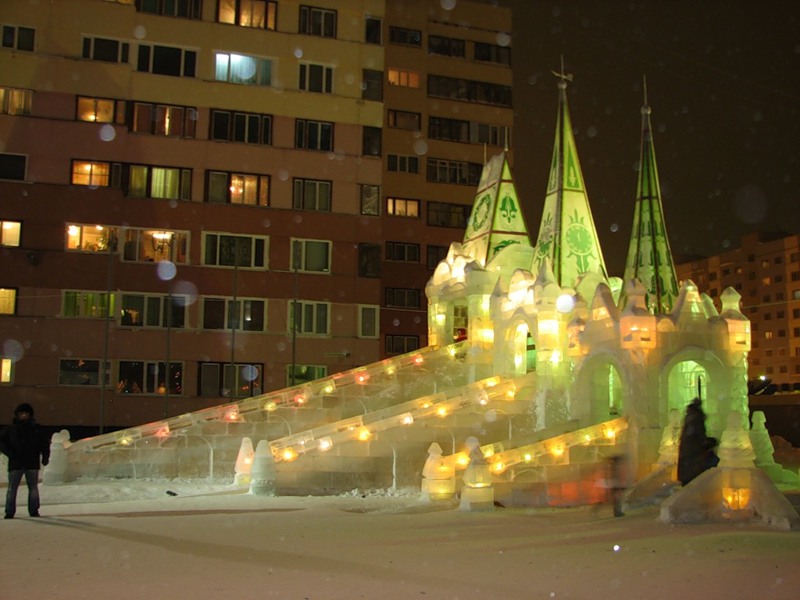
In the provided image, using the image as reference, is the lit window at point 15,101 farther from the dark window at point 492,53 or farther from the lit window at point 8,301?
the dark window at point 492,53

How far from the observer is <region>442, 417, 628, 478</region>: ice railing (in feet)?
69.1

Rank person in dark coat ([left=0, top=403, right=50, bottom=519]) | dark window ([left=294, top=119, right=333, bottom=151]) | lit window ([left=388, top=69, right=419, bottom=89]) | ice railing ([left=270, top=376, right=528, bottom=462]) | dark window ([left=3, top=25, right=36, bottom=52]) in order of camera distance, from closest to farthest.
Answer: person in dark coat ([left=0, top=403, right=50, bottom=519])
ice railing ([left=270, top=376, right=528, bottom=462])
dark window ([left=3, top=25, right=36, bottom=52])
dark window ([left=294, top=119, right=333, bottom=151])
lit window ([left=388, top=69, right=419, bottom=89])

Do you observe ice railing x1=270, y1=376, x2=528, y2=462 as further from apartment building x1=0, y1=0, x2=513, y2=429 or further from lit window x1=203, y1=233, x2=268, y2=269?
lit window x1=203, y1=233, x2=268, y2=269

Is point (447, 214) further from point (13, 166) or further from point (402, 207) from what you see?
point (13, 166)

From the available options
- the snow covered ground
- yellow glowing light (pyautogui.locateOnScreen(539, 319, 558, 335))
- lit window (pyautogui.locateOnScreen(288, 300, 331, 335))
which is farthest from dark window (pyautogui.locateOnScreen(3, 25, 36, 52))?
the snow covered ground

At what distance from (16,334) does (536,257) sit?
21.3 meters

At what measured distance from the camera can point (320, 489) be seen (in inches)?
891

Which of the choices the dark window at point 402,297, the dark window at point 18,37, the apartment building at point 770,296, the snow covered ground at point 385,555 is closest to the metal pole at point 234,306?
the dark window at point 18,37

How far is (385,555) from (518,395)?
1526 centimetres

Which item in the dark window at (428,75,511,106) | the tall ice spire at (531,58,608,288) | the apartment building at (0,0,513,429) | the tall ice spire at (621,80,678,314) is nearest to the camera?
the tall ice spire at (621,80,678,314)

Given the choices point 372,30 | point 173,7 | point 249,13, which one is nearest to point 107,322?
point 173,7

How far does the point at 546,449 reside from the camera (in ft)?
71.1

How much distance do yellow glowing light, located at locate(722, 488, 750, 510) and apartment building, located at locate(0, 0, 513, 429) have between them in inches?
1021

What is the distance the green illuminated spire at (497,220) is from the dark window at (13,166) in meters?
18.6
